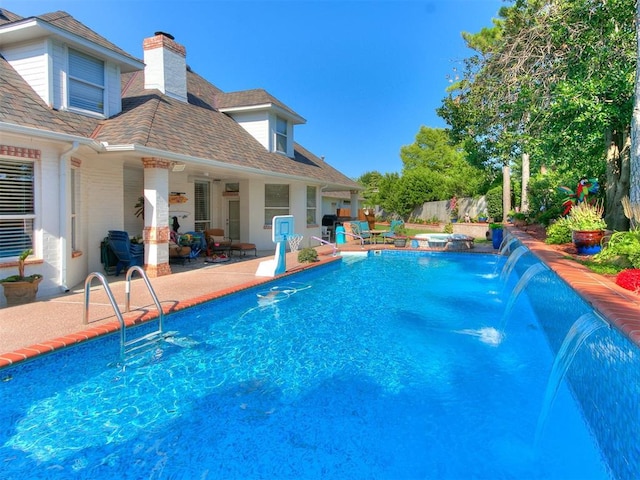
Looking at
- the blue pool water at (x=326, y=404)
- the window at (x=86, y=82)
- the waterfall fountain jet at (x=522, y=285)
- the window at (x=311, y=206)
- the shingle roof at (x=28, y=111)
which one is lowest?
the blue pool water at (x=326, y=404)

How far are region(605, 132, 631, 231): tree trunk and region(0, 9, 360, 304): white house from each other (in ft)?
34.5

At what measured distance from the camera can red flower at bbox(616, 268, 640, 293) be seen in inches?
209

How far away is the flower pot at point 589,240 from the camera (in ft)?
29.3

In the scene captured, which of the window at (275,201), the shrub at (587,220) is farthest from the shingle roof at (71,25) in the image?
the shrub at (587,220)

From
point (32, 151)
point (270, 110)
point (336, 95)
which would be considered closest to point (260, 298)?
point (32, 151)

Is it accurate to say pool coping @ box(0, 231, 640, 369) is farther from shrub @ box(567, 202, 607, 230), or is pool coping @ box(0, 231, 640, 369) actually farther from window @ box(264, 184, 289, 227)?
window @ box(264, 184, 289, 227)

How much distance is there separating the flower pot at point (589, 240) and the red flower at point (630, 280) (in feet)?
12.2

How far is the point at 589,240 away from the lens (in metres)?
8.95

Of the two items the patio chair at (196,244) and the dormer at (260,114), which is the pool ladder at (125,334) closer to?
the patio chair at (196,244)

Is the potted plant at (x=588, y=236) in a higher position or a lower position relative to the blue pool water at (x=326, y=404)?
higher

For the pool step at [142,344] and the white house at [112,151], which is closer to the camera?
the pool step at [142,344]

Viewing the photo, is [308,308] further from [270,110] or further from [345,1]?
[345,1]

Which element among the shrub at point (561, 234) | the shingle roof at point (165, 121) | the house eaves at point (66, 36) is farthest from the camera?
the shrub at point (561, 234)

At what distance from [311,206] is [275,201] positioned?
2.40m
